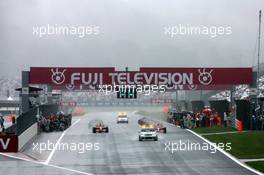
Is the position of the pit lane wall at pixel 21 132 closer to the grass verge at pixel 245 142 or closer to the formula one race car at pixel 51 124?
the formula one race car at pixel 51 124

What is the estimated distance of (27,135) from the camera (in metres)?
44.0

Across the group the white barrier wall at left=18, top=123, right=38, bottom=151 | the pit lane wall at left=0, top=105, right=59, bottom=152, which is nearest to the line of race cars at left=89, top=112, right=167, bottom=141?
the pit lane wall at left=0, top=105, right=59, bottom=152

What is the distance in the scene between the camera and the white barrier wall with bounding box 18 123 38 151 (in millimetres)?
38781

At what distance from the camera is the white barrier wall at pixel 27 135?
127 feet

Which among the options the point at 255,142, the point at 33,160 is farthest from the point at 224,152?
the point at 33,160

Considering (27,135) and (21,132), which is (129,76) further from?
(21,132)

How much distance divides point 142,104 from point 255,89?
11755cm

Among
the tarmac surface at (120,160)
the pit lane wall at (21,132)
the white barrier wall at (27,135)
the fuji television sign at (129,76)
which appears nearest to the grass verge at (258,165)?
the tarmac surface at (120,160)

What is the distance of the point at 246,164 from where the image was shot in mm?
32656

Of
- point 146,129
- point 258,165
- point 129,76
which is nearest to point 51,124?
point 146,129

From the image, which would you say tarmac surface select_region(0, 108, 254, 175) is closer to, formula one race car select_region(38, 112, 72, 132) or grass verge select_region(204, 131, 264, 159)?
grass verge select_region(204, 131, 264, 159)

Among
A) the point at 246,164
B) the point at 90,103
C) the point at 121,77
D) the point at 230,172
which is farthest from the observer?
the point at 90,103

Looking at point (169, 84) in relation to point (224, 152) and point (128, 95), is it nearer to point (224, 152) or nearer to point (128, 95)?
point (128, 95)

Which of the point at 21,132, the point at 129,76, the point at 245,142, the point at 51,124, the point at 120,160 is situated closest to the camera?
the point at 120,160
